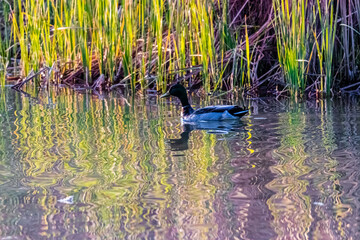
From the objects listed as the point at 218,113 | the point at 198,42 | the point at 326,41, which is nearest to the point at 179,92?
the point at 218,113

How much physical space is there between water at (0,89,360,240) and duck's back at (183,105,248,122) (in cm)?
13

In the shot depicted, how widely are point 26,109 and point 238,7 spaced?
133 inches

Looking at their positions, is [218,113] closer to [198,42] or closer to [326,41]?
[326,41]

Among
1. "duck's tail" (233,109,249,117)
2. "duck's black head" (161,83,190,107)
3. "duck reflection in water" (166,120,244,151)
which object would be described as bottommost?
"duck reflection in water" (166,120,244,151)

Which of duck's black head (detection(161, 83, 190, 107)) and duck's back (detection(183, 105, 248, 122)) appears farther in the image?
duck's black head (detection(161, 83, 190, 107))

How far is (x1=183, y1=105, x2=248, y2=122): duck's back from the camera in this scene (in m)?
6.70

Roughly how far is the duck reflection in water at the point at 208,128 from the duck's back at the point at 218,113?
5cm

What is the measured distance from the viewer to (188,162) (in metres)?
4.50

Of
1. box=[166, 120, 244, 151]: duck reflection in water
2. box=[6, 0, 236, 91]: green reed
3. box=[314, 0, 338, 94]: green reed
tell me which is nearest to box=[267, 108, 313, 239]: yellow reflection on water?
box=[166, 120, 244, 151]: duck reflection in water

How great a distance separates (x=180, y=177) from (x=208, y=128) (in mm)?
2460

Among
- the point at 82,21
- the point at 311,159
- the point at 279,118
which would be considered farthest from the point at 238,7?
the point at 311,159

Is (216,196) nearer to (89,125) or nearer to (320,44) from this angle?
(89,125)

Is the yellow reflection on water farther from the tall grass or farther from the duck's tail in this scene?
the tall grass

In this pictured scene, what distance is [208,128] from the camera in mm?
6441
